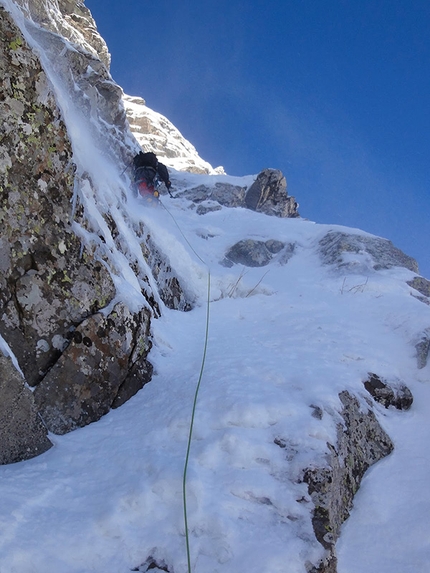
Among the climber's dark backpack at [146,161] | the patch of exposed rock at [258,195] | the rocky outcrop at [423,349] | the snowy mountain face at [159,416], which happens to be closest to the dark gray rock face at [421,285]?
the snowy mountain face at [159,416]

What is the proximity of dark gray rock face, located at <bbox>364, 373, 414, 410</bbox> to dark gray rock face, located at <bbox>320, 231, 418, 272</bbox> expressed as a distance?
31.6 ft

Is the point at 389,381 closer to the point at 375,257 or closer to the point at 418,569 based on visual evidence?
the point at 418,569

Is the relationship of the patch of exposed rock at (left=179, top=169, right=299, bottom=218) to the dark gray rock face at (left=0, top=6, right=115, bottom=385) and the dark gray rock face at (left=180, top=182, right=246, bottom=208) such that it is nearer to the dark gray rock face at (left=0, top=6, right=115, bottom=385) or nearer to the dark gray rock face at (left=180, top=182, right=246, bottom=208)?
the dark gray rock face at (left=180, top=182, right=246, bottom=208)

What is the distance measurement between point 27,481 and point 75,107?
1422cm

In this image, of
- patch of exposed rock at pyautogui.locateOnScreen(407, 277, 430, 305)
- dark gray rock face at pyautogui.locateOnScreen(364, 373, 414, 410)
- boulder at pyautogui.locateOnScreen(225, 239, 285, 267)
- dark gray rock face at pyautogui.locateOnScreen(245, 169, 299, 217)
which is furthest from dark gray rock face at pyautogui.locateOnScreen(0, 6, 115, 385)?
dark gray rock face at pyautogui.locateOnScreen(245, 169, 299, 217)

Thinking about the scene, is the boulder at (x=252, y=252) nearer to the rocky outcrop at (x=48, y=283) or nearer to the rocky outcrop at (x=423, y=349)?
the rocky outcrop at (x=423, y=349)

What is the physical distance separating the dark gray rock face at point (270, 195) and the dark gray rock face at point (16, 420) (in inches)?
1060

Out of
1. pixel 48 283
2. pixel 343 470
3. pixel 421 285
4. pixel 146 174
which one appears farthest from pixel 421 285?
A: pixel 48 283

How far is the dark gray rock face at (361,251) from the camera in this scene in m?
14.9

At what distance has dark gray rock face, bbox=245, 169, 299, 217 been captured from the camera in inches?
1156

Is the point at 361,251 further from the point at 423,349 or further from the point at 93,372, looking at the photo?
the point at 93,372

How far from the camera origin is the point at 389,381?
5.16 m

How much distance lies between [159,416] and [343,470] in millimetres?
1855

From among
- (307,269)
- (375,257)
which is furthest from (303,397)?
(375,257)
